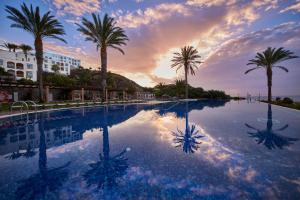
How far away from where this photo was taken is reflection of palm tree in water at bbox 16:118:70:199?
257 centimetres

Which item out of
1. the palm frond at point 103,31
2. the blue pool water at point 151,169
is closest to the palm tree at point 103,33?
the palm frond at point 103,31

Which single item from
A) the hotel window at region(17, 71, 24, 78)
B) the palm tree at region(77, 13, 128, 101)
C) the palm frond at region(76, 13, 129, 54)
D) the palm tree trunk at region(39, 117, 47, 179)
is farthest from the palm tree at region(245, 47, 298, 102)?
the hotel window at region(17, 71, 24, 78)

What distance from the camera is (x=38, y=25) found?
59.2ft

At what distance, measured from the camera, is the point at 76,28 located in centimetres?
2080

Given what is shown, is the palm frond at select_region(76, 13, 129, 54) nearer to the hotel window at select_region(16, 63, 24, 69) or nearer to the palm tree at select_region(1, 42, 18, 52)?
the palm tree at select_region(1, 42, 18, 52)

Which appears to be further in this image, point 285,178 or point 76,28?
point 76,28

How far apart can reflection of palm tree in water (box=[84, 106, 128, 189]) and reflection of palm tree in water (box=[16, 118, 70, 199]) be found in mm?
566

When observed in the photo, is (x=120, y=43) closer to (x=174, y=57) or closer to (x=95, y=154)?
(x=174, y=57)

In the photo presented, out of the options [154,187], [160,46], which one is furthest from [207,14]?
[154,187]

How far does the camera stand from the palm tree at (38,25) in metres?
16.8

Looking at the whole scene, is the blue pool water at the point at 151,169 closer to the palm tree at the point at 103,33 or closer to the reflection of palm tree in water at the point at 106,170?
the reflection of palm tree in water at the point at 106,170

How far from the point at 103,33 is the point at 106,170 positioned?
23.4m

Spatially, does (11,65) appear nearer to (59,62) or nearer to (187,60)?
(59,62)

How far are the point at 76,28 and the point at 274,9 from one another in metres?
24.9
